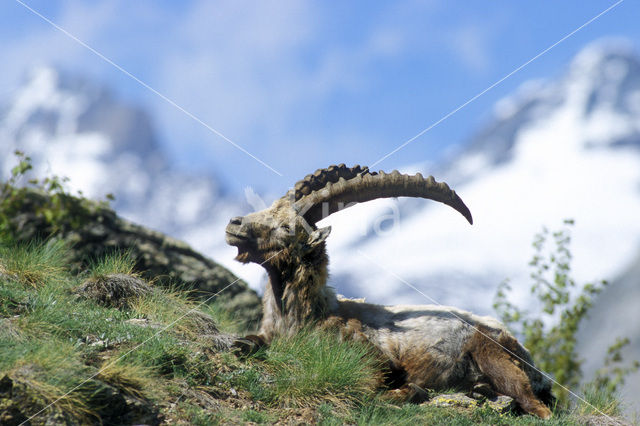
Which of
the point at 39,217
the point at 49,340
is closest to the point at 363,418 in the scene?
the point at 49,340

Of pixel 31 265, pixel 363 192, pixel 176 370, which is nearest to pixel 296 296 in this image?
pixel 363 192

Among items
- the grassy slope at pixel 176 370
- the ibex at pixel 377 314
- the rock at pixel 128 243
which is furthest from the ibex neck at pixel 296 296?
the rock at pixel 128 243

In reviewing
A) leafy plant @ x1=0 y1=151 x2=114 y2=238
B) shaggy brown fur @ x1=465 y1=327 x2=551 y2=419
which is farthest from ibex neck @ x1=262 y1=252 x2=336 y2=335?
leafy plant @ x1=0 y1=151 x2=114 y2=238

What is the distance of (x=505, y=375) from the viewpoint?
7777mm

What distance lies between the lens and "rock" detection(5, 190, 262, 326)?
13812 mm

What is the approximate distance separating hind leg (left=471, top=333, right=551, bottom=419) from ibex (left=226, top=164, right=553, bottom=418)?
0.01m

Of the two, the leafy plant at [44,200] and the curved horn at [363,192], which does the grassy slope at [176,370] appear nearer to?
the curved horn at [363,192]

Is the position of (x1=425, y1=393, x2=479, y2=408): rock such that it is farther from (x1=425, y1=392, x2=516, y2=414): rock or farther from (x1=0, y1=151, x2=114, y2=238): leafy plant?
(x1=0, y1=151, x2=114, y2=238): leafy plant

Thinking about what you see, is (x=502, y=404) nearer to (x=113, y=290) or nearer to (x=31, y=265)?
(x=113, y=290)

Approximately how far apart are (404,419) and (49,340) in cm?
354

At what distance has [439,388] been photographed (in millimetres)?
7766

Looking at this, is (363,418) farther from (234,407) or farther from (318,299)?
(318,299)

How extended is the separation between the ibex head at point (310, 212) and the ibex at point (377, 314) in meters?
0.01

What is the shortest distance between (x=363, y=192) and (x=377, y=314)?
5.34ft
